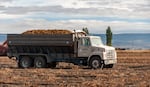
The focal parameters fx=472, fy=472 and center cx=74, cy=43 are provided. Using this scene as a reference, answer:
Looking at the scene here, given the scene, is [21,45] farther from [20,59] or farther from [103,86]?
[103,86]

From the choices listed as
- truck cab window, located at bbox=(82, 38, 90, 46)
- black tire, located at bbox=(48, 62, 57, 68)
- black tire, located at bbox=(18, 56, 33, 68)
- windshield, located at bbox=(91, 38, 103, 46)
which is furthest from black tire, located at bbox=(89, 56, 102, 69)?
black tire, located at bbox=(18, 56, 33, 68)

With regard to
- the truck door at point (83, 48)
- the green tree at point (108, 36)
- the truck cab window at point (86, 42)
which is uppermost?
the green tree at point (108, 36)

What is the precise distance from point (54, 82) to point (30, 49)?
1416cm

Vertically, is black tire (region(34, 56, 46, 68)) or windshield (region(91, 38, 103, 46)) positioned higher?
windshield (region(91, 38, 103, 46))

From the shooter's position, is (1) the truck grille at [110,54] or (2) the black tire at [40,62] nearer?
(1) the truck grille at [110,54]

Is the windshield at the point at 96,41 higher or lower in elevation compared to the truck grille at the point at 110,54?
higher

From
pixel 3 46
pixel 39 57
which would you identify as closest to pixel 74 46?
pixel 39 57

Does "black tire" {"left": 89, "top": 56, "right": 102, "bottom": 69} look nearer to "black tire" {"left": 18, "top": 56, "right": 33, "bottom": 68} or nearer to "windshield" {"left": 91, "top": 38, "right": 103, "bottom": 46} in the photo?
"windshield" {"left": 91, "top": 38, "right": 103, "bottom": 46}

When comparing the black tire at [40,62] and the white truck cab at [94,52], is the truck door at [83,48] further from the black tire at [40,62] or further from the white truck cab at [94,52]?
the black tire at [40,62]

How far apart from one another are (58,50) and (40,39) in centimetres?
164

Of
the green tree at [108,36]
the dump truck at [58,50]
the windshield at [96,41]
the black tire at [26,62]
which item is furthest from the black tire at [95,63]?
the green tree at [108,36]

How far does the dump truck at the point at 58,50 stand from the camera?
114 feet

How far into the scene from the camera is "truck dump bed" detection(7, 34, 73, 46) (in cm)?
3478

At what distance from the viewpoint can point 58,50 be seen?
1394 inches
